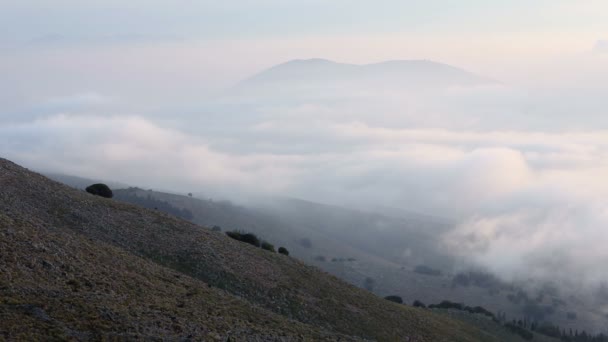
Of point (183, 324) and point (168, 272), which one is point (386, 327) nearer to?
point (168, 272)

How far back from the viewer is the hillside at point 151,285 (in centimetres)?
3039

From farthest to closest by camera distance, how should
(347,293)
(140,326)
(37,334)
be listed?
(347,293)
(140,326)
(37,334)

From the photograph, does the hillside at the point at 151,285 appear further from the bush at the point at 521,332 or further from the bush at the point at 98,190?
the bush at the point at 98,190

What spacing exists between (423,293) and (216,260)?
410ft

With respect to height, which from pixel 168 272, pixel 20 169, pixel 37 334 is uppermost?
pixel 20 169

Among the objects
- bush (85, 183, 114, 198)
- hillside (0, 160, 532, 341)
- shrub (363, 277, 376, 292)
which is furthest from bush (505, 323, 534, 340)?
shrub (363, 277, 376, 292)

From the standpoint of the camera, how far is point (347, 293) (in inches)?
2260

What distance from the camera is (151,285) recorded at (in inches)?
1561

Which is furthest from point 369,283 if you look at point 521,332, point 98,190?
point 98,190

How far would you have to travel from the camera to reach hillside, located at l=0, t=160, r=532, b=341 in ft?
99.7

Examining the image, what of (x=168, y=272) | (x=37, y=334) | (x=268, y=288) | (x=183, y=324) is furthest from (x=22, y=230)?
(x=268, y=288)

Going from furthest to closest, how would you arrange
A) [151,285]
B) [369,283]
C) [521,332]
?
[369,283] → [521,332] → [151,285]

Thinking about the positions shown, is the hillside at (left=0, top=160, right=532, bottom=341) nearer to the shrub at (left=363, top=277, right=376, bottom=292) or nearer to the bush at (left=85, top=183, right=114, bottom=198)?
the bush at (left=85, top=183, right=114, bottom=198)

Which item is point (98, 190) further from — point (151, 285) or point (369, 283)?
point (369, 283)
